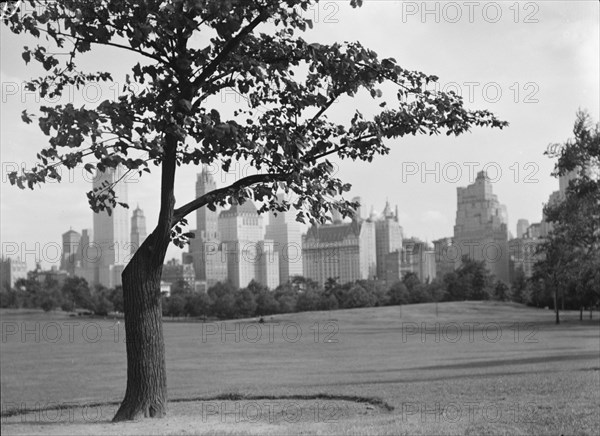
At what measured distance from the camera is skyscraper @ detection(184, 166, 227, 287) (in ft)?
283

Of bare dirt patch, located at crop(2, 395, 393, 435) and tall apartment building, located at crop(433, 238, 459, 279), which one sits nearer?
bare dirt patch, located at crop(2, 395, 393, 435)

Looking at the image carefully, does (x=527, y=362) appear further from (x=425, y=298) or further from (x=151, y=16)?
(x=425, y=298)

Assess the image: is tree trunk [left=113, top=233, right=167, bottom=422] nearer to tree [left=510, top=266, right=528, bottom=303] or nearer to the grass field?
the grass field

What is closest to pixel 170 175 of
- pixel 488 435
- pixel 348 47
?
pixel 348 47

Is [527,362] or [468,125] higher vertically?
[468,125]

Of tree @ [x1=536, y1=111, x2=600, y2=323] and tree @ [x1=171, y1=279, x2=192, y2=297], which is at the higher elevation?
tree @ [x1=536, y1=111, x2=600, y2=323]

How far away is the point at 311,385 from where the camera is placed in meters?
22.1

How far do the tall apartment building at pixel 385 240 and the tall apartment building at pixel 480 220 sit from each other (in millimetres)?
28164

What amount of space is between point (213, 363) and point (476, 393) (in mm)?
20797

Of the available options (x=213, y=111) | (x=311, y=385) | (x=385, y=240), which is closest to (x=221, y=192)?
(x=213, y=111)

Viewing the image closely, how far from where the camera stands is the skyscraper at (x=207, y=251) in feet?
283

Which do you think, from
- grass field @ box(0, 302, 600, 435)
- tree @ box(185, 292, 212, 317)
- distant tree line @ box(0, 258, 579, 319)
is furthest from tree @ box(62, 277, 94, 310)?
tree @ box(185, 292, 212, 317)

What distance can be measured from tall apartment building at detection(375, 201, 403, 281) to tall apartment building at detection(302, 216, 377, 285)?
3.44 metres

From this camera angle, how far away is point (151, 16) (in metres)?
9.83
